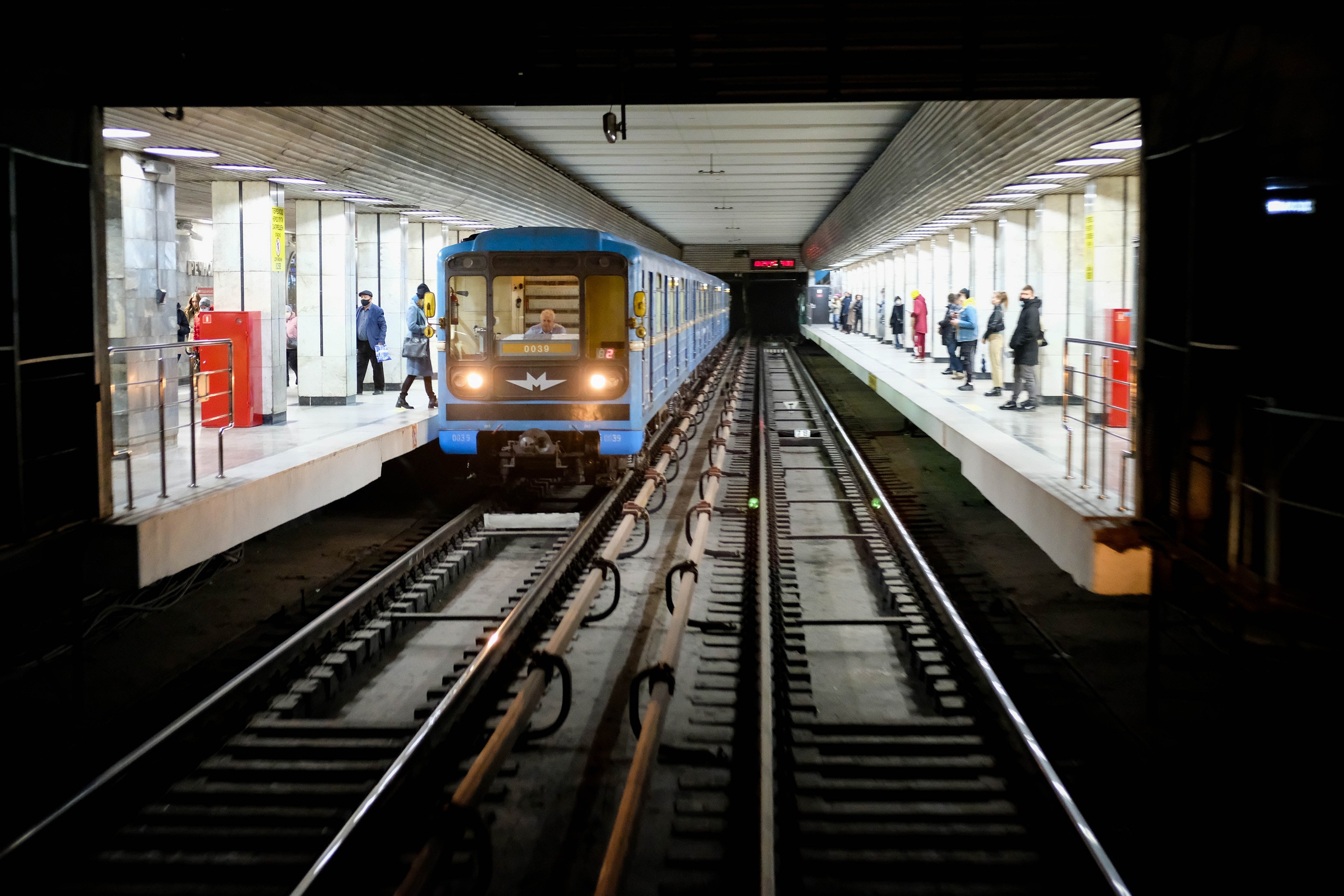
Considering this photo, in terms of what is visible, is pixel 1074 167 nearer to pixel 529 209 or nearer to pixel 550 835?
pixel 529 209

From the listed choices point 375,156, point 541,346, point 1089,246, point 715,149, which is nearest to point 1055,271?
point 1089,246

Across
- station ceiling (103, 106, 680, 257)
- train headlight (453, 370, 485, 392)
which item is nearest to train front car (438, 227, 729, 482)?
train headlight (453, 370, 485, 392)

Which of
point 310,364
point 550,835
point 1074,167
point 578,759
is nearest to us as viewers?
point 550,835

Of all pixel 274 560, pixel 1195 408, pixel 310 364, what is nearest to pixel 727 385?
pixel 310 364

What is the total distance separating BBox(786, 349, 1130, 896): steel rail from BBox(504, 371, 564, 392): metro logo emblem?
3.69 m

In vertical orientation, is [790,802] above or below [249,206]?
below

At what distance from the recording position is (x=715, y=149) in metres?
18.1

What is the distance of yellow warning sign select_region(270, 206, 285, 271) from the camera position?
13602 mm

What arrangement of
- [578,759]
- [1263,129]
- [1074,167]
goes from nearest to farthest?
[1263,129] < [578,759] < [1074,167]

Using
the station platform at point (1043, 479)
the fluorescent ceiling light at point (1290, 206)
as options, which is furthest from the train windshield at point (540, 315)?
the fluorescent ceiling light at point (1290, 206)

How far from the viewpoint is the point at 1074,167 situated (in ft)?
41.1

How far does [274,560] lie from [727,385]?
18413 millimetres

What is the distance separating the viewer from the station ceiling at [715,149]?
14945mm

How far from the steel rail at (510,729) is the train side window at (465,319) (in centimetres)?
298
